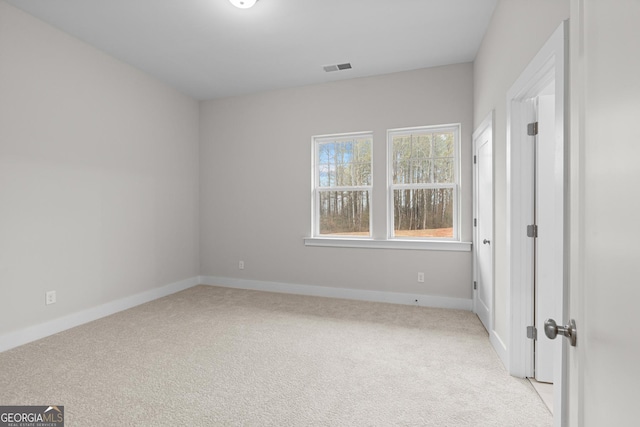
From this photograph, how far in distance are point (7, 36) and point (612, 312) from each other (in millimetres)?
4203

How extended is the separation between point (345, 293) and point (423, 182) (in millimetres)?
1757

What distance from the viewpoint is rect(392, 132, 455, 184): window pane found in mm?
3971

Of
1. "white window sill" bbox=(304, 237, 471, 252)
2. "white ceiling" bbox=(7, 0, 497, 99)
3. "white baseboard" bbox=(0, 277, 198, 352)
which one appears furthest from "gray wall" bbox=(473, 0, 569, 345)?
"white baseboard" bbox=(0, 277, 198, 352)

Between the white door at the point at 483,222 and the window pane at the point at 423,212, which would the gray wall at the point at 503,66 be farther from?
the window pane at the point at 423,212

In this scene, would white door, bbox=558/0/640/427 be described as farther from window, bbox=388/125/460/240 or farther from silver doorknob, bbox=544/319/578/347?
window, bbox=388/125/460/240

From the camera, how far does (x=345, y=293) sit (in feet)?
14.0

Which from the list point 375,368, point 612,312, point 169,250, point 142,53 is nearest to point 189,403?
point 375,368

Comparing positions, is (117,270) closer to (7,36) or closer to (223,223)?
(223,223)

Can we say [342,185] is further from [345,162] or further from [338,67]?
[338,67]

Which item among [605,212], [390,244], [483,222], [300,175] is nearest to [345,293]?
[390,244]

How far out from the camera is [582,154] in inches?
30.5

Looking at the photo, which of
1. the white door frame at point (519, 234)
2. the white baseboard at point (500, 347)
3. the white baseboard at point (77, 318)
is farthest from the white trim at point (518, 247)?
the white baseboard at point (77, 318)

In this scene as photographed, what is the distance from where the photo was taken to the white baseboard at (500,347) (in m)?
2.39

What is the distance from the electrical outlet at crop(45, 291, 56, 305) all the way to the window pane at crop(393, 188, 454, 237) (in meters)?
3.74
